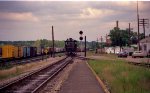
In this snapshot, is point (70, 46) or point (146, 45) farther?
point (146, 45)

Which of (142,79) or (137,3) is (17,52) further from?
(142,79)

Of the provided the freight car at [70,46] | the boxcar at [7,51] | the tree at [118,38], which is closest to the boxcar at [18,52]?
the boxcar at [7,51]

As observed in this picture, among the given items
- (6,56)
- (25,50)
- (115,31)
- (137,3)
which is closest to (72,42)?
(25,50)

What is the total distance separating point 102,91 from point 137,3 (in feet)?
199

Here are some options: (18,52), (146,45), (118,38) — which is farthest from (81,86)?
(118,38)

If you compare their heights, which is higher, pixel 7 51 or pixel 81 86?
pixel 7 51

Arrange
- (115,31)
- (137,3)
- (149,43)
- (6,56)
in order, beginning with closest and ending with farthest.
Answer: (6,56) → (137,3) → (149,43) → (115,31)

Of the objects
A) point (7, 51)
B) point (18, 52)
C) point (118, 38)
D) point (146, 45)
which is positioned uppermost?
point (118, 38)

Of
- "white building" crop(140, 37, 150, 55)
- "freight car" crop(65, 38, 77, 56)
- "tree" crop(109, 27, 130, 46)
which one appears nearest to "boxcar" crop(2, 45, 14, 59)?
"freight car" crop(65, 38, 77, 56)

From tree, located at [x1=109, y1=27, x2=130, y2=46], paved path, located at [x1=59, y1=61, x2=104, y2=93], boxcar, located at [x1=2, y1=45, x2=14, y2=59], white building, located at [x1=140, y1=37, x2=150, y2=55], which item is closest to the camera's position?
paved path, located at [x1=59, y1=61, x2=104, y2=93]

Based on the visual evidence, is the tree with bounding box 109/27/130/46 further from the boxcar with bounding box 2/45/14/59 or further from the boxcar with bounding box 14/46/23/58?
the boxcar with bounding box 2/45/14/59

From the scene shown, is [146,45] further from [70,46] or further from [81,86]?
[81,86]

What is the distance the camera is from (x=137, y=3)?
252ft

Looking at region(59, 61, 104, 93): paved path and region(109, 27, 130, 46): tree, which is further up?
region(109, 27, 130, 46): tree
